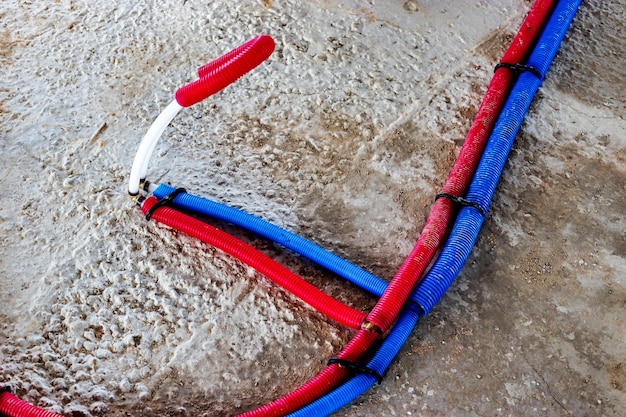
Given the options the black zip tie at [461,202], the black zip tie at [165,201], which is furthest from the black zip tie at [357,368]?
the black zip tie at [165,201]

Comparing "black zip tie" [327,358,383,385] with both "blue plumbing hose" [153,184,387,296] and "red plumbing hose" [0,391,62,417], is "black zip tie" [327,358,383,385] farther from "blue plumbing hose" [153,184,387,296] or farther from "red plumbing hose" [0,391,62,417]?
"red plumbing hose" [0,391,62,417]

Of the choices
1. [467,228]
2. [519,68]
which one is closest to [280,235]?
[467,228]

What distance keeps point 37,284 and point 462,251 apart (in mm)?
1559

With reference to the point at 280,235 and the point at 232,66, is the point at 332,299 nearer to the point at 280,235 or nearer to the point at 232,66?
the point at 280,235

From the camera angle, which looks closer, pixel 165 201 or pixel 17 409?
pixel 17 409

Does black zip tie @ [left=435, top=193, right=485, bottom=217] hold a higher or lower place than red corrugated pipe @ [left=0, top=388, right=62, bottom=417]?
higher

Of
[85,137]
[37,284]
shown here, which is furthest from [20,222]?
[85,137]

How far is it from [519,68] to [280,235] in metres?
1.50

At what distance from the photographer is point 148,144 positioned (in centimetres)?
221

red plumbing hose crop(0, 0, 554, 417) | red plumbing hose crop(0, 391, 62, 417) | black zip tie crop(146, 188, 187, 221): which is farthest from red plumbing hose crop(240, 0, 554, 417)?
black zip tie crop(146, 188, 187, 221)

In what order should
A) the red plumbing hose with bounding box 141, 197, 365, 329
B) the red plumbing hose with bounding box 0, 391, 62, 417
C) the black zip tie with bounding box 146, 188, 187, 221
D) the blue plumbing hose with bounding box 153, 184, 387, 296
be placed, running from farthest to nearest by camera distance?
the black zip tie with bounding box 146, 188, 187, 221
the blue plumbing hose with bounding box 153, 184, 387, 296
the red plumbing hose with bounding box 141, 197, 365, 329
the red plumbing hose with bounding box 0, 391, 62, 417

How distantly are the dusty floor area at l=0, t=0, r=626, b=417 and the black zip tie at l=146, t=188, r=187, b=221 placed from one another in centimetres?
9

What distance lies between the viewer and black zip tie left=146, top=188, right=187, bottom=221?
229 centimetres

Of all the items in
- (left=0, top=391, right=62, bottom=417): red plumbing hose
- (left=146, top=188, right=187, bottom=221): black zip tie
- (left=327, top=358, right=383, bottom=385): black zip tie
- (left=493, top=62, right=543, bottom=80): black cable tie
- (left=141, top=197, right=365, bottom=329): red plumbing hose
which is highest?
(left=493, top=62, right=543, bottom=80): black cable tie
